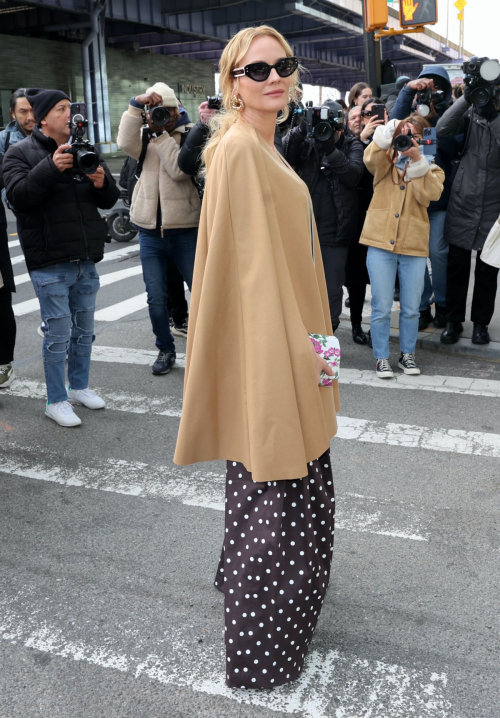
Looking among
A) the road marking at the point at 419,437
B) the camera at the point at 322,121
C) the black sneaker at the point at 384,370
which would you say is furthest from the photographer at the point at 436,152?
the road marking at the point at 419,437

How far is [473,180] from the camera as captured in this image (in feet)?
21.0

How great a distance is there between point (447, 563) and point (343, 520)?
1.97 ft

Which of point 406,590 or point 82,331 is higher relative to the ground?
point 82,331

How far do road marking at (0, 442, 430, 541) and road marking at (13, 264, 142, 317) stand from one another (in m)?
4.05

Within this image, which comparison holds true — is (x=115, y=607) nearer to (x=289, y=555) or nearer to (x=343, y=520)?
(x=289, y=555)

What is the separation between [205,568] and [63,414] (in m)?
2.17

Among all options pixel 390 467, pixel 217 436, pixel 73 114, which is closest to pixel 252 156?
pixel 217 436

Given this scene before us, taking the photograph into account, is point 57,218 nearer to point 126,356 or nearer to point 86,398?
point 86,398

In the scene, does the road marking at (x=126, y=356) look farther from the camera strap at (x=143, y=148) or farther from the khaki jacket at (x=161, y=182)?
the camera strap at (x=143, y=148)

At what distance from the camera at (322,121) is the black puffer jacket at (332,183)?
0.54 feet

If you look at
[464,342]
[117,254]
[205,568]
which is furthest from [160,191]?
[117,254]

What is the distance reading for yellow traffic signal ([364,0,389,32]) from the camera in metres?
9.77

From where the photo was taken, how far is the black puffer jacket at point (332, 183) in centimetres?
595

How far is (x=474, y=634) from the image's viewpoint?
2.88 meters
